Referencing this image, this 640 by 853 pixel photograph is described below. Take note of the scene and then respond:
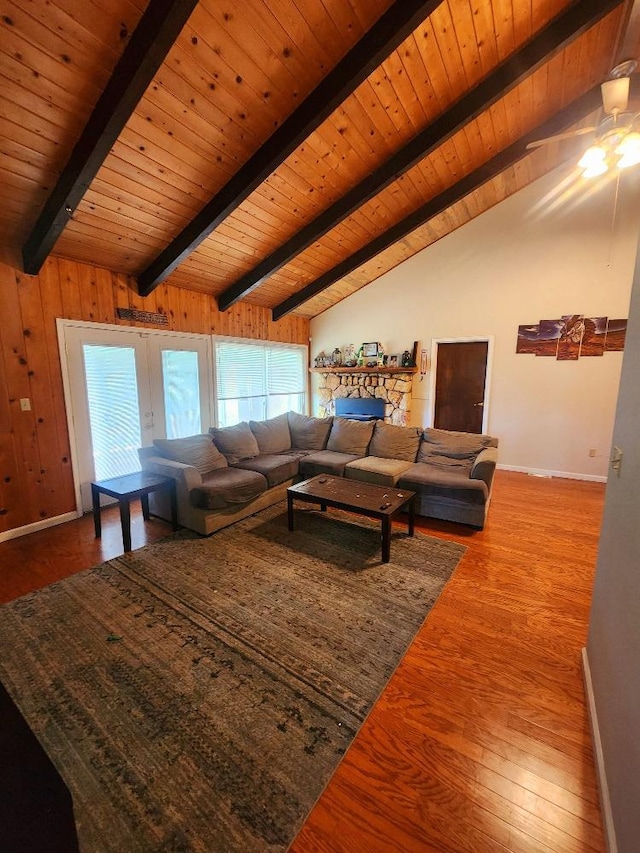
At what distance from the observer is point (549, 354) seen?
4.95 metres

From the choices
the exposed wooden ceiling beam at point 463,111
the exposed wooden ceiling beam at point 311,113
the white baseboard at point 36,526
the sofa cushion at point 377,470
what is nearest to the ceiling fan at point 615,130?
the exposed wooden ceiling beam at point 463,111

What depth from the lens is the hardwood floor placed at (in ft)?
3.92

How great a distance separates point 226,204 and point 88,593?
3.25 meters

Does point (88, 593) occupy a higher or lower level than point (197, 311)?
lower

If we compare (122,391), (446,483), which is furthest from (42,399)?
(446,483)

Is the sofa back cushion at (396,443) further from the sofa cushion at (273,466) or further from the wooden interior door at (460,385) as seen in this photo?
the wooden interior door at (460,385)

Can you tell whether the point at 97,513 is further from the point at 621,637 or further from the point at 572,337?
the point at 572,337

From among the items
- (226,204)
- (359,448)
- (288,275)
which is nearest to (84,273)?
(226,204)

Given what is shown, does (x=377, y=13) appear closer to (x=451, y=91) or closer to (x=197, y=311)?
(x=451, y=91)

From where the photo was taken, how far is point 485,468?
3.44 metres

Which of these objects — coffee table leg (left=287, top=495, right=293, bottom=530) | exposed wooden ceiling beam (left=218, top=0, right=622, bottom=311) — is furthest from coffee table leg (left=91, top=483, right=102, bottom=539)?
exposed wooden ceiling beam (left=218, top=0, right=622, bottom=311)

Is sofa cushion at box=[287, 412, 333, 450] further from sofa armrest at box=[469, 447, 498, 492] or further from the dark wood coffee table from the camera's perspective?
sofa armrest at box=[469, 447, 498, 492]

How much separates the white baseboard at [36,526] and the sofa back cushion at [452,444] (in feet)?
12.5

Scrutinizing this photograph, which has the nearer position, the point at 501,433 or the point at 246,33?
the point at 246,33
